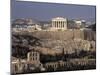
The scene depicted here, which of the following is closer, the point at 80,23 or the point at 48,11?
the point at 48,11

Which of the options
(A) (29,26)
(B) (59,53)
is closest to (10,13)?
(A) (29,26)

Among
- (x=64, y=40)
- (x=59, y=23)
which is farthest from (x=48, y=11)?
(x=64, y=40)

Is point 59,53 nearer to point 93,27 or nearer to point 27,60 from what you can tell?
point 27,60

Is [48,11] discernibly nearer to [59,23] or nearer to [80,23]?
[59,23]

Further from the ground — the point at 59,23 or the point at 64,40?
the point at 59,23

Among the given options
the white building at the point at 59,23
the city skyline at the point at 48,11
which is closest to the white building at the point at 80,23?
the city skyline at the point at 48,11

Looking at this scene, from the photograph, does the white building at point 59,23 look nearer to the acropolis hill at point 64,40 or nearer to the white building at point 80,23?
the acropolis hill at point 64,40

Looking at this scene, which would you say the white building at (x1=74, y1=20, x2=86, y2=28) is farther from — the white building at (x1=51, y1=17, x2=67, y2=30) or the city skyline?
the white building at (x1=51, y1=17, x2=67, y2=30)
